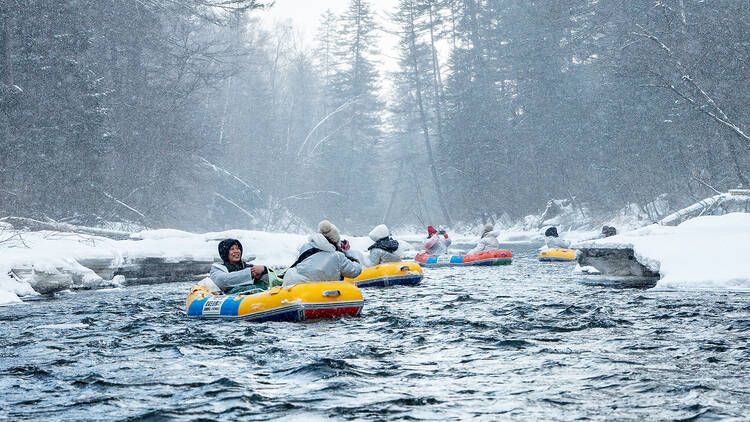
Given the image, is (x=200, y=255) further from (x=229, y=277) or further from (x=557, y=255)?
(x=557, y=255)

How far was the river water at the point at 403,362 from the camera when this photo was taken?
467cm

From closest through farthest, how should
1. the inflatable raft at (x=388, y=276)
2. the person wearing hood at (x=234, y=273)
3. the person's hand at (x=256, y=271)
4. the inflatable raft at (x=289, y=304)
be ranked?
1. the inflatable raft at (x=289, y=304)
2. the person wearing hood at (x=234, y=273)
3. the person's hand at (x=256, y=271)
4. the inflatable raft at (x=388, y=276)

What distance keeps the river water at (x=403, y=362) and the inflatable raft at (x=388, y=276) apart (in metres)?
3.25

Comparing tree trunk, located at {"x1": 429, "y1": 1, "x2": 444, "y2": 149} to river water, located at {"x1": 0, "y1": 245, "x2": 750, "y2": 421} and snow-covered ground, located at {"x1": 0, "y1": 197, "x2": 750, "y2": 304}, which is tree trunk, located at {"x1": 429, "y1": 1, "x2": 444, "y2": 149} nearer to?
snow-covered ground, located at {"x1": 0, "y1": 197, "x2": 750, "y2": 304}

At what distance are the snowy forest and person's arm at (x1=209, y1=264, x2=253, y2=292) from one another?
14.6 meters

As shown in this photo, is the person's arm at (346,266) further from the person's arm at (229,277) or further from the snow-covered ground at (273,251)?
the snow-covered ground at (273,251)

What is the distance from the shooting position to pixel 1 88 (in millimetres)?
21531

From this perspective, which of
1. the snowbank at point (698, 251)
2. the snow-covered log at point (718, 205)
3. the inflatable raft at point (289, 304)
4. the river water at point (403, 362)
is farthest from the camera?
the snow-covered log at point (718, 205)

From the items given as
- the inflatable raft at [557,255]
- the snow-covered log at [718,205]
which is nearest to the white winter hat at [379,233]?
the inflatable raft at [557,255]

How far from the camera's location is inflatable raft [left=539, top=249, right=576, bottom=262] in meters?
20.1

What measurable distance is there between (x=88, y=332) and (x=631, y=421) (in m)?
6.67

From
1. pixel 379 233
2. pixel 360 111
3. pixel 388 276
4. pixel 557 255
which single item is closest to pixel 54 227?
pixel 379 233

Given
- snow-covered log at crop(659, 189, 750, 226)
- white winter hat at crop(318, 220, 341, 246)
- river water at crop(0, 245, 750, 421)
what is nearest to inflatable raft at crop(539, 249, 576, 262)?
snow-covered log at crop(659, 189, 750, 226)

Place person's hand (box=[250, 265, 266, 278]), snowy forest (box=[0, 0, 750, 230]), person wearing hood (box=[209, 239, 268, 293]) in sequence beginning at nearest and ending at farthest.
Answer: person wearing hood (box=[209, 239, 268, 293]) < person's hand (box=[250, 265, 266, 278]) < snowy forest (box=[0, 0, 750, 230])
